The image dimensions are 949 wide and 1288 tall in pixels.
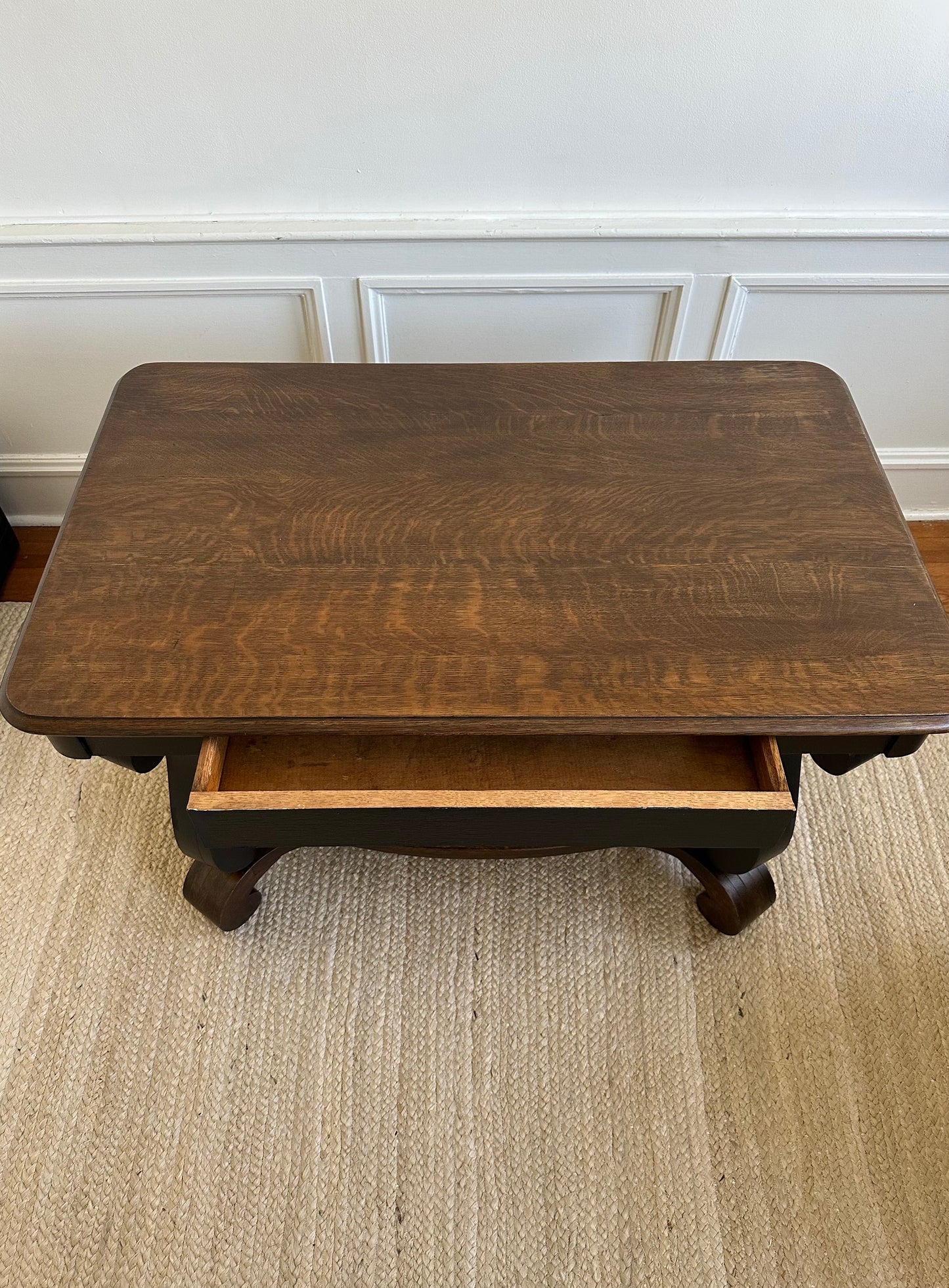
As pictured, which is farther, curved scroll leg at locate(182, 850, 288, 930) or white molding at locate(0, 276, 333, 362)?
white molding at locate(0, 276, 333, 362)

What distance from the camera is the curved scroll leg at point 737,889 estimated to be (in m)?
0.88

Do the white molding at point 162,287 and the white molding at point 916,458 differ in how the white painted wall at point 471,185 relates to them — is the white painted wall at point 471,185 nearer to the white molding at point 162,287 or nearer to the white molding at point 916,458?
the white molding at point 162,287

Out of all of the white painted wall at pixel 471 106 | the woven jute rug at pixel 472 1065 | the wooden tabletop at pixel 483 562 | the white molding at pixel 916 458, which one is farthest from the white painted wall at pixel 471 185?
the woven jute rug at pixel 472 1065

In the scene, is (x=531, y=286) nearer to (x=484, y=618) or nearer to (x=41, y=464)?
(x=484, y=618)

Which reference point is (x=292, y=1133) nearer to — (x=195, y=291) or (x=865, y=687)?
(x=865, y=687)

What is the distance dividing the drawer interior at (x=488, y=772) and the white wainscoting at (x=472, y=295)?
23.6 inches

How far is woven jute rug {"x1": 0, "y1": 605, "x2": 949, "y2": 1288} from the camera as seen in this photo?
78 cm

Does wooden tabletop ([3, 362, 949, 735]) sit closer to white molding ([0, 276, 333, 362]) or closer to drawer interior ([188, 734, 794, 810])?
drawer interior ([188, 734, 794, 810])

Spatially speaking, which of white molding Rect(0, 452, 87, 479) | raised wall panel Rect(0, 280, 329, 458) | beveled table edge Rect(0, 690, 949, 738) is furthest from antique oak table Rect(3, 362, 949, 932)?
white molding Rect(0, 452, 87, 479)

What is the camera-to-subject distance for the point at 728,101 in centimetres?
91

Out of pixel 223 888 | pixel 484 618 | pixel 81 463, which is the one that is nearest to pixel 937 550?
pixel 484 618

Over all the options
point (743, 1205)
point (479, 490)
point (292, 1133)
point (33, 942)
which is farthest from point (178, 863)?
point (743, 1205)

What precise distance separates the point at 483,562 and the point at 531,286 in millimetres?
476

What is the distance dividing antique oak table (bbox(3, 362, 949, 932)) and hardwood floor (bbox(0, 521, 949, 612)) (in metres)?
0.55
